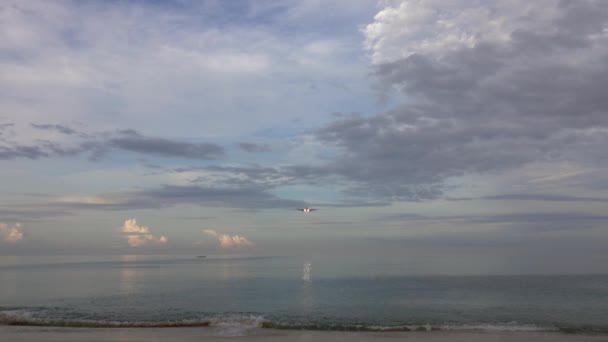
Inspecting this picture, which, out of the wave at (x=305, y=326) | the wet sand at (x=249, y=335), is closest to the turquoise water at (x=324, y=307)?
the wave at (x=305, y=326)

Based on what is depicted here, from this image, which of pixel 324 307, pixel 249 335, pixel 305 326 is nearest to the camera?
pixel 249 335

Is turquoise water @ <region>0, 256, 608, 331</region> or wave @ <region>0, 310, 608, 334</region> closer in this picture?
wave @ <region>0, 310, 608, 334</region>

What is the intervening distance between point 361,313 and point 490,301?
2103 centimetres

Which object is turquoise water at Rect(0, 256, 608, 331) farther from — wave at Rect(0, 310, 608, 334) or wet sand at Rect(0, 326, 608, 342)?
wet sand at Rect(0, 326, 608, 342)

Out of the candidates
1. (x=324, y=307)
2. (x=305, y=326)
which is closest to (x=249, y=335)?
(x=305, y=326)

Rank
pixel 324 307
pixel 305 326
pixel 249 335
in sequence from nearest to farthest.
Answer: pixel 249 335 → pixel 305 326 → pixel 324 307

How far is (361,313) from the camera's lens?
1889 inches

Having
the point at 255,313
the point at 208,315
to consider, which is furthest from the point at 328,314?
the point at 208,315

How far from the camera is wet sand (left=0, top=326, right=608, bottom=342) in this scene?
29891 millimetres

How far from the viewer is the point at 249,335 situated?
32.1 m

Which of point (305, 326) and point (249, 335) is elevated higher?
point (249, 335)

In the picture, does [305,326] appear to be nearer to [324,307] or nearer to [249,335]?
[249,335]

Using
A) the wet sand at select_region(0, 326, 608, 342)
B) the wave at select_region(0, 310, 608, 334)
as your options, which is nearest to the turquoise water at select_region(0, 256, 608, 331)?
the wave at select_region(0, 310, 608, 334)

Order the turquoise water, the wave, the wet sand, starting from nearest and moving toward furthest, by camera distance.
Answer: the wet sand → the wave → the turquoise water
